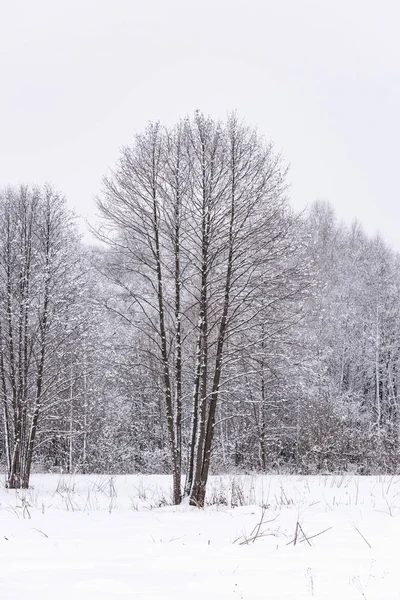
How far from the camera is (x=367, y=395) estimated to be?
35.2 meters

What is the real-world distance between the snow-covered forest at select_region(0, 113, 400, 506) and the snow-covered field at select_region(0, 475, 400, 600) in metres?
4.32

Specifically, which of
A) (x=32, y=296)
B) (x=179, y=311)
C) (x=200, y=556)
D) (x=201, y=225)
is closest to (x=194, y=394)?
(x=179, y=311)

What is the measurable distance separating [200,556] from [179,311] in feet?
Answer: 25.7

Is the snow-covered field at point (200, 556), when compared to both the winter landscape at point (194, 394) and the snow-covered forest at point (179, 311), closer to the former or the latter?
the winter landscape at point (194, 394)

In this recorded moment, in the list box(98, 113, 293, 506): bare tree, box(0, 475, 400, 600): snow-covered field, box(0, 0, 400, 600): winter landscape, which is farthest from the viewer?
box(98, 113, 293, 506): bare tree

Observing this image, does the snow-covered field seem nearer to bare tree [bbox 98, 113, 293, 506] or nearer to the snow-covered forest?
bare tree [bbox 98, 113, 293, 506]

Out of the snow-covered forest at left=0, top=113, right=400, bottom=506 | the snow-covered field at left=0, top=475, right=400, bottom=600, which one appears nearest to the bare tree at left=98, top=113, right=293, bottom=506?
the snow-covered forest at left=0, top=113, right=400, bottom=506

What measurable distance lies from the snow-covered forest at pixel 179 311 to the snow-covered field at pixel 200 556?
4318mm

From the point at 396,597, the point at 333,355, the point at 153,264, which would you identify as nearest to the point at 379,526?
the point at 396,597

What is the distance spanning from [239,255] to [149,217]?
2.39m

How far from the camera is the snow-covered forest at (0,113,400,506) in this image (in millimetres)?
12000

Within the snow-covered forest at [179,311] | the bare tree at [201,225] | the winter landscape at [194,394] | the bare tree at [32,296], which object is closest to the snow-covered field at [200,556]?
the winter landscape at [194,394]

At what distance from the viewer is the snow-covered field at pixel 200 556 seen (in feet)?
12.6

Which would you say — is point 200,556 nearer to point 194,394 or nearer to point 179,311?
point 194,394
